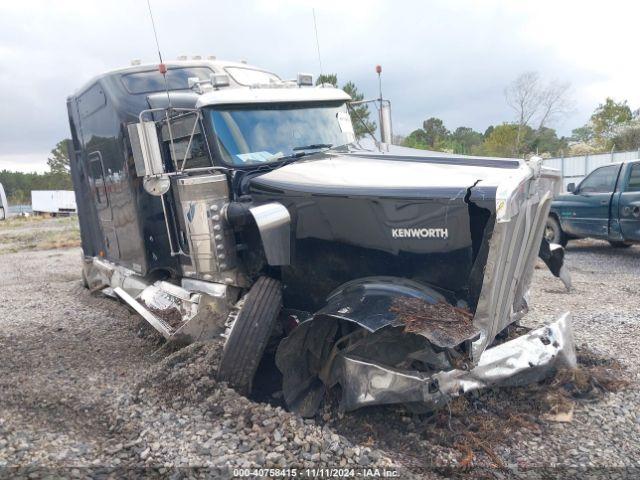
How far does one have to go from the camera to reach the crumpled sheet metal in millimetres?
3424

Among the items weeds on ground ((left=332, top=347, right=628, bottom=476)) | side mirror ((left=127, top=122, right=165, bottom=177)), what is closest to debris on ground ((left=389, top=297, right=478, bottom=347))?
weeds on ground ((left=332, top=347, right=628, bottom=476))

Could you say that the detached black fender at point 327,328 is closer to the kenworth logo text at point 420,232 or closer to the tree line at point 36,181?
the kenworth logo text at point 420,232

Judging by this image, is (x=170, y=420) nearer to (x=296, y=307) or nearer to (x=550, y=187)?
(x=296, y=307)

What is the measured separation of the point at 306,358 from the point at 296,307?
63cm

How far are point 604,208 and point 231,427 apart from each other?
29.7 ft

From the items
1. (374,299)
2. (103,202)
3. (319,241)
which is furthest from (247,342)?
(103,202)

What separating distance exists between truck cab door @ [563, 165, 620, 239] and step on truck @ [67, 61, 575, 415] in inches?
231

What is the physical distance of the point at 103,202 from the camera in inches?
277

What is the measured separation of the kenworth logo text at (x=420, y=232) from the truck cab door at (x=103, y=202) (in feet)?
13.7

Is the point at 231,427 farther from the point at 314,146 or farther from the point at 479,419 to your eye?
the point at 314,146

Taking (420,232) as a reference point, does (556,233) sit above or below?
below

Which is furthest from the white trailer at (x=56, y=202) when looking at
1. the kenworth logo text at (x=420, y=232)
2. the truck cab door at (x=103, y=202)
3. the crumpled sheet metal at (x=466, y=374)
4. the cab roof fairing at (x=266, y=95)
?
the crumpled sheet metal at (x=466, y=374)

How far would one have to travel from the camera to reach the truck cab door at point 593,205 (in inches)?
408

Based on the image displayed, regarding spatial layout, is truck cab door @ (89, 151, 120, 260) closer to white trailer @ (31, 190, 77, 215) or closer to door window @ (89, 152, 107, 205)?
door window @ (89, 152, 107, 205)
